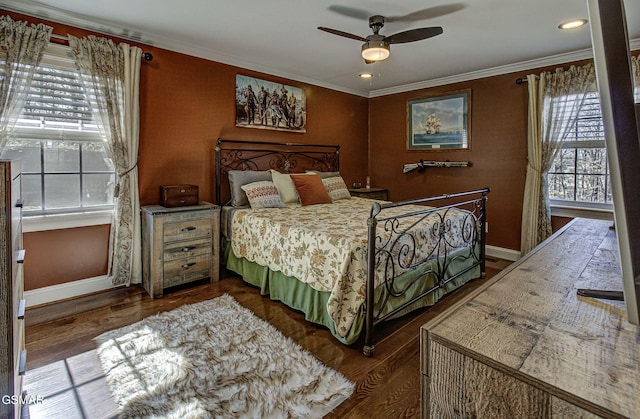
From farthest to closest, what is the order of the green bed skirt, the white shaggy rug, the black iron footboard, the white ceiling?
the white ceiling
the green bed skirt
the black iron footboard
the white shaggy rug

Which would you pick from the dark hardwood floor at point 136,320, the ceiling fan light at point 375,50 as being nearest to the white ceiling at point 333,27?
the ceiling fan light at point 375,50

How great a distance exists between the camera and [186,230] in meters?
3.02

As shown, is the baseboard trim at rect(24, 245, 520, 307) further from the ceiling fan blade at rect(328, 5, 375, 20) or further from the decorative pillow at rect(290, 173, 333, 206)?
the ceiling fan blade at rect(328, 5, 375, 20)

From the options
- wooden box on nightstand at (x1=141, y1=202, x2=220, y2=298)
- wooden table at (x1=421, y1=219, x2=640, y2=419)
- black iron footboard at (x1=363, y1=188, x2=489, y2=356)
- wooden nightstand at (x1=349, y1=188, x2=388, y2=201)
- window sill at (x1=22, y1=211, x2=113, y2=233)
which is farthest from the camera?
wooden nightstand at (x1=349, y1=188, x2=388, y2=201)

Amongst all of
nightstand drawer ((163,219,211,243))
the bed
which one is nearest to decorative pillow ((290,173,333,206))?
the bed

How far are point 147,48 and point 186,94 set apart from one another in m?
0.52

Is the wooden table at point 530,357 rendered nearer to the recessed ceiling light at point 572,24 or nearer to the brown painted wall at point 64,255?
the recessed ceiling light at point 572,24

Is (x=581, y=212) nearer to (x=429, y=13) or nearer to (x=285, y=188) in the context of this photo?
(x=429, y=13)

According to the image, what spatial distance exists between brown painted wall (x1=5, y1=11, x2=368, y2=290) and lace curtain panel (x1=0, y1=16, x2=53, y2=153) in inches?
6.9

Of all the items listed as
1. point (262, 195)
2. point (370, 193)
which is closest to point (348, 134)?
point (370, 193)

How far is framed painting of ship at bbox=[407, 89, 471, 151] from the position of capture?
4371 mm

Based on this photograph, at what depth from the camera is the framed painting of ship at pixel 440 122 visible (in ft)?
14.3

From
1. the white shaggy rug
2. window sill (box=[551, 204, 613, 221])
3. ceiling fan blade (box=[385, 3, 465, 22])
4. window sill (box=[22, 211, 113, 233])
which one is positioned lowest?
the white shaggy rug

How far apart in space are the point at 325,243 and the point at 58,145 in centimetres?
242
